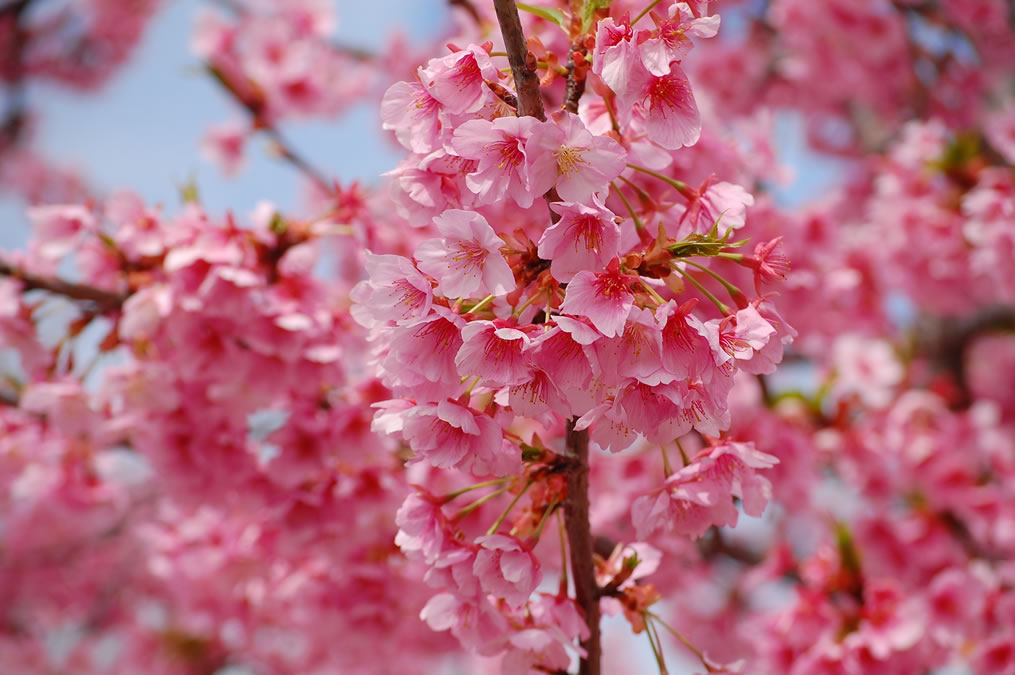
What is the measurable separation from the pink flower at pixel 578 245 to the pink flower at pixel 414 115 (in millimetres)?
227

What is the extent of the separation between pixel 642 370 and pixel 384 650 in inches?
64.4

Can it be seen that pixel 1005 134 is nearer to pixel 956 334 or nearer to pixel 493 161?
pixel 956 334

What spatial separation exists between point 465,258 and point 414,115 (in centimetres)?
25

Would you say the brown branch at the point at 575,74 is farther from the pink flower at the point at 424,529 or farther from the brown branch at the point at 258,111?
the brown branch at the point at 258,111

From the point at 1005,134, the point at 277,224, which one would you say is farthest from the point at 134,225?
the point at 1005,134

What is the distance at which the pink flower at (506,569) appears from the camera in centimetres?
104

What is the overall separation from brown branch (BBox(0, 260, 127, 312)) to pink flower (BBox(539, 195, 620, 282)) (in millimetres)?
1251

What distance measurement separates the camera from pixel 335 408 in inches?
73.9

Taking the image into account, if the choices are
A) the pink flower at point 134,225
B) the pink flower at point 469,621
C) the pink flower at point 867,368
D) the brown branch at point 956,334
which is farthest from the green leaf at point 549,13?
the brown branch at point 956,334

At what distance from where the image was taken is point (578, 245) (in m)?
0.94

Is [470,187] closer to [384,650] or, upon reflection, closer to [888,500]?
[384,650]

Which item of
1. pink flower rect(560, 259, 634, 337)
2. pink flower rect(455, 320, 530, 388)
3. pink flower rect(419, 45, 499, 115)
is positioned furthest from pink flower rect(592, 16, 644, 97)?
Result: pink flower rect(455, 320, 530, 388)

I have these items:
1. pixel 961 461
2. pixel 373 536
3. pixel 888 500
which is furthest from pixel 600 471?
pixel 961 461

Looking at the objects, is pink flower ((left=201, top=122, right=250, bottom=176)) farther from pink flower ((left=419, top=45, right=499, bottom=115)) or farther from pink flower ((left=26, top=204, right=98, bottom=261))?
pink flower ((left=419, top=45, right=499, bottom=115))
